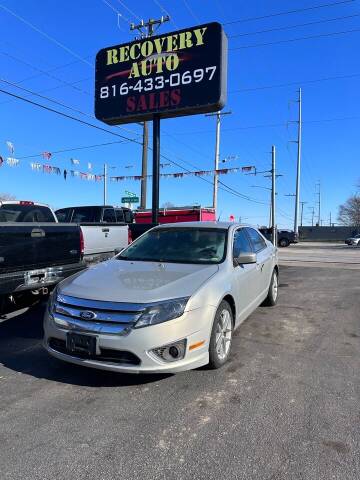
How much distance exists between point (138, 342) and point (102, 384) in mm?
706

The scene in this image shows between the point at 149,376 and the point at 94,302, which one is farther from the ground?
the point at 94,302

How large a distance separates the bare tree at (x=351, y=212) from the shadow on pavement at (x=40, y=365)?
3569 inches

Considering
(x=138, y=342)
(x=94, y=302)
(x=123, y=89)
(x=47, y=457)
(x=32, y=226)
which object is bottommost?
(x=47, y=457)

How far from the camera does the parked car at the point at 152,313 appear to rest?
3.76 m

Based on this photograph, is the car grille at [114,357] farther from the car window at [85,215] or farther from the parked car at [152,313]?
the car window at [85,215]

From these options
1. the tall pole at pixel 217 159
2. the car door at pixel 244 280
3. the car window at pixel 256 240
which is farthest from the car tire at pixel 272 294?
the tall pole at pixel 217 159

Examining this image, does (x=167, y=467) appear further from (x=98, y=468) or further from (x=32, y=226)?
(x=32, y=226)

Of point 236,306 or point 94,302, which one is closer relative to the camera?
point 94,302

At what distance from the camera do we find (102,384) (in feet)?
13.3

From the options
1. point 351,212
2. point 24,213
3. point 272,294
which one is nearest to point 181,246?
point 272,294

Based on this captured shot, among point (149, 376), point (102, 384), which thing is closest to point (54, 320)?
point (102, 384)

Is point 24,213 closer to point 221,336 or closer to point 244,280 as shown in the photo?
point 244,280

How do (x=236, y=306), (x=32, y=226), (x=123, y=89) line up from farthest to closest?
(x=123, y=89) → (x=32, y=226) → (x=236, y=306)

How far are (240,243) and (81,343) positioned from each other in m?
2.77
